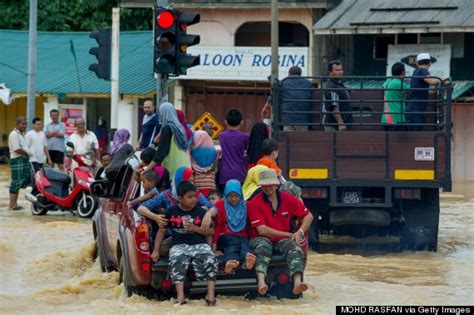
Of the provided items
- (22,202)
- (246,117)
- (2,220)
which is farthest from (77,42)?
(2,220)

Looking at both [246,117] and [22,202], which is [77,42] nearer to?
[246,117]

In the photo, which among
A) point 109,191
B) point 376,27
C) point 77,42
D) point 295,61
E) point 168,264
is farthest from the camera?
point 77,42

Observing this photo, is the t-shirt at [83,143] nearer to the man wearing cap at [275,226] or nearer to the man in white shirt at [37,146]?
the man in white shirt at [37,146]

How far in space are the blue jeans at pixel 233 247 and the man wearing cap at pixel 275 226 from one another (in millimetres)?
89

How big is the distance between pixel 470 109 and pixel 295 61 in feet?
16.7

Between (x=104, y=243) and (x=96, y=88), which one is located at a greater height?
(x=96, y=88)

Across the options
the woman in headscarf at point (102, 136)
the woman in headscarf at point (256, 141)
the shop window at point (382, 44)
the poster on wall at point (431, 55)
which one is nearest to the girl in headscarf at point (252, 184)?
the woman in headscarf at point (256, 141)

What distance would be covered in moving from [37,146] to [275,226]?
37.9ft

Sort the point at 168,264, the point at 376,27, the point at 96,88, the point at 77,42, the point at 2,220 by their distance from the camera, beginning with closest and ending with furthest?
the point at 168,264, the point at 2,220, the point at 376,27, the point at 96,88, the point at 77,42

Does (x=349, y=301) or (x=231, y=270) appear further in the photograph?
(x=349, y=301)

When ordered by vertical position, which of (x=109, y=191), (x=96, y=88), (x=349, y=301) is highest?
(x=96, y=88)

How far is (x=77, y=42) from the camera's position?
4150cm

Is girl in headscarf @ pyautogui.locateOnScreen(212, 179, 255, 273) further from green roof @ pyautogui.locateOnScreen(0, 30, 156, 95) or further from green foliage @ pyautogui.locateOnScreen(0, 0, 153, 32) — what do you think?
green foliage @ pyautogui.locateOnScreen(0, 0, 153, 32)

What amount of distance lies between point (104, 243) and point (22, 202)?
37.5 ft
